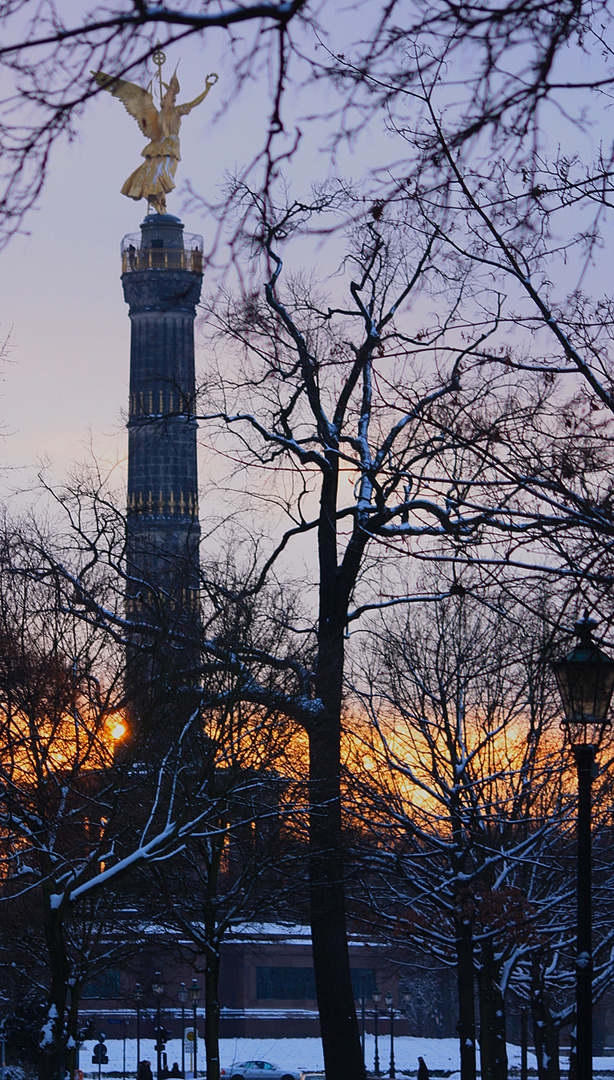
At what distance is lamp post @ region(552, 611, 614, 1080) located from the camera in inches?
409

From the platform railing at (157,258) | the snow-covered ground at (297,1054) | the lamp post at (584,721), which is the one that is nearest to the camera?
the lamp post at (584,721)

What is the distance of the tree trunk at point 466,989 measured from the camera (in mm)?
23922

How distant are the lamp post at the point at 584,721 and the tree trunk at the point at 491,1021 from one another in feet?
47.9

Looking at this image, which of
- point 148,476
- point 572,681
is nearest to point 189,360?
point 148,476

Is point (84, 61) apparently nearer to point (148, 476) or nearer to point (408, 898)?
point (408, 898)

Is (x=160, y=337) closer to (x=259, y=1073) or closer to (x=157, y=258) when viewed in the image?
(x=157, y=258)

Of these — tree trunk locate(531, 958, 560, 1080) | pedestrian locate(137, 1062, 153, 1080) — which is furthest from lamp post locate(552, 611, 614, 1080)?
pedestrian locate(137, 1062, 153, 1080)

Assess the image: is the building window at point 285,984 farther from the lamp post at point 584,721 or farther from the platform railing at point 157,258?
the lamp post at point 584,721

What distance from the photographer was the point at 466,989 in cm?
2517

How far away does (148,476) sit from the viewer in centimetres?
8638

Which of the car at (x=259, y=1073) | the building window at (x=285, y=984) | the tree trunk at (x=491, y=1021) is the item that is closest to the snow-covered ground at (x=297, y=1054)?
the building window at (x=285, y=984)

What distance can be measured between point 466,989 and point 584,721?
16029 millimetres

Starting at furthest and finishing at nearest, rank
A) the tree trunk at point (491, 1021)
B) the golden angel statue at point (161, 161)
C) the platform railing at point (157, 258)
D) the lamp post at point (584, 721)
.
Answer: the platform railing at point (157, 258) < the golden angel statue at point (161, 161) < the tree trunk at point (491, 1021) < the lamp post at point (584, 721)

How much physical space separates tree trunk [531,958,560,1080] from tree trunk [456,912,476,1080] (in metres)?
4.49
